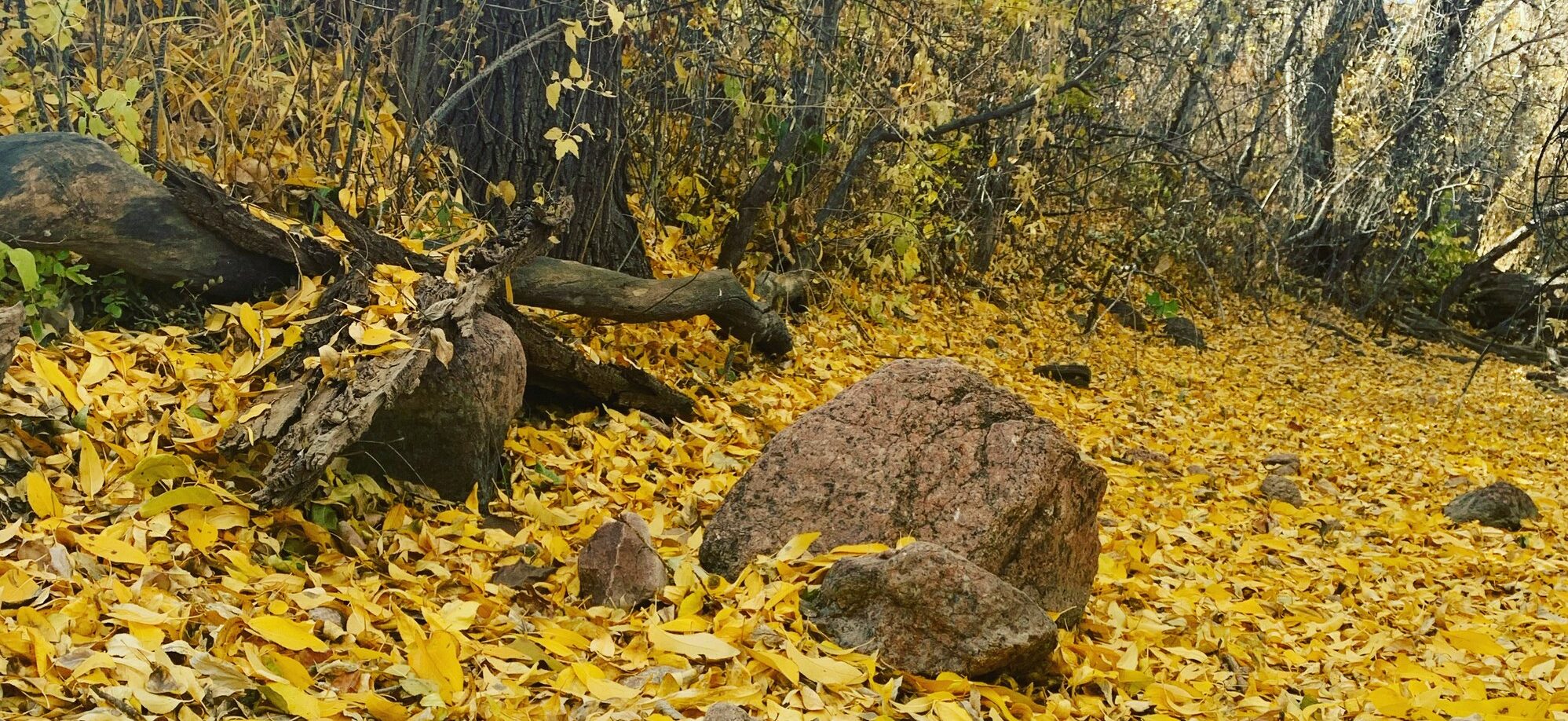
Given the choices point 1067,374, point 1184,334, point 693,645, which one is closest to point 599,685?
point 693,645

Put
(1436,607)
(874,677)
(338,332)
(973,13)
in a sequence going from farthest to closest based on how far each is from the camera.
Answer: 1. (973,13)
2. (1436,607)
3. (338,332)
4. (874,677)

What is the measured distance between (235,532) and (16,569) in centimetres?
49

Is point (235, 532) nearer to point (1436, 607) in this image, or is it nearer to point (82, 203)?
point (82, 203)

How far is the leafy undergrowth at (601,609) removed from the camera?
2154 mm

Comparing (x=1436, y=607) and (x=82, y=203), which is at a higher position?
(x=82, y=203)

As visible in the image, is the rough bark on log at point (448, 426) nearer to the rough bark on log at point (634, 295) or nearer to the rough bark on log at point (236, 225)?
the rough bark on log at point (236, 225)

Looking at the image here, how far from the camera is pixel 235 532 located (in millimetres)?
2592

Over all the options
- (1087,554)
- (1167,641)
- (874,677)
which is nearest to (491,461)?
(874,677)

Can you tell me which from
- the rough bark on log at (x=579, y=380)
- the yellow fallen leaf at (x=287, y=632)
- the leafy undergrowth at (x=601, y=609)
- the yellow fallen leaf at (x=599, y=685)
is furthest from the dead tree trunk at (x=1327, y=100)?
the yellow fallen leaf at (x=287, y=632)

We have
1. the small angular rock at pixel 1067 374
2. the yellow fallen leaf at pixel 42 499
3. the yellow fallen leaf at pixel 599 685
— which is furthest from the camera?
the small angular rock at pixel 1067 374

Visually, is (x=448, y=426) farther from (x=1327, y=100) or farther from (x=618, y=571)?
(x=1327, y=100)

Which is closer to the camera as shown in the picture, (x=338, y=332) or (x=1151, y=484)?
(x=338, y=332)

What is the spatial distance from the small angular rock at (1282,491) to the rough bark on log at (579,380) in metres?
2.49

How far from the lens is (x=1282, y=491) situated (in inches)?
196
